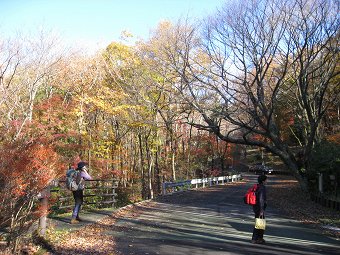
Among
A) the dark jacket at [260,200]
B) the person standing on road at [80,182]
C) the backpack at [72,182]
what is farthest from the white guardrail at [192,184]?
the dark jacket at [260,200]

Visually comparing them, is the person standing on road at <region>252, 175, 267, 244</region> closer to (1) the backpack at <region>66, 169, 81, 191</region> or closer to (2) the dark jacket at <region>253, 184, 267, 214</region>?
(2) the dark jacket at <region>253, 184, 267, 214</region>

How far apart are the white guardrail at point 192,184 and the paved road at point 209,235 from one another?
32.3 feet

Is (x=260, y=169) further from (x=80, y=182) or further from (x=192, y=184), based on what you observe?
(x=80, y=182)

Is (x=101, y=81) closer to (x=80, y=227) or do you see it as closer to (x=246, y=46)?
(x=246, y=46)

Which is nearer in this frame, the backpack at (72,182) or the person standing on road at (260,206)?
the person standing on road at (260,206)

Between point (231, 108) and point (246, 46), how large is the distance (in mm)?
4426

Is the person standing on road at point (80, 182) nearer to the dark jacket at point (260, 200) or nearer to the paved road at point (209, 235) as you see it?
the paved road at point (209, 235)

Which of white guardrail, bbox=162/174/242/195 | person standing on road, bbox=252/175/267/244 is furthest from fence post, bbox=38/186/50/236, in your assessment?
white guardrail, bbox=162/174/242/195

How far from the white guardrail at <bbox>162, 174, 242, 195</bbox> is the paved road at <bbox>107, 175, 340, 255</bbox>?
9.84 m

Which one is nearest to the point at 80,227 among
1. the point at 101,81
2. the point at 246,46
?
the point at 246,46

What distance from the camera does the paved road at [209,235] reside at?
761 centimetres

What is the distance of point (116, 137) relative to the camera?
30.4 meters

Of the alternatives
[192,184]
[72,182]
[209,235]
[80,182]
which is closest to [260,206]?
[209,235]

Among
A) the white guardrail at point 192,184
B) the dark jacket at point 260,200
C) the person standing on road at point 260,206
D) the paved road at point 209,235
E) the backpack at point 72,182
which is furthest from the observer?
the white guardrail at point 192,184
